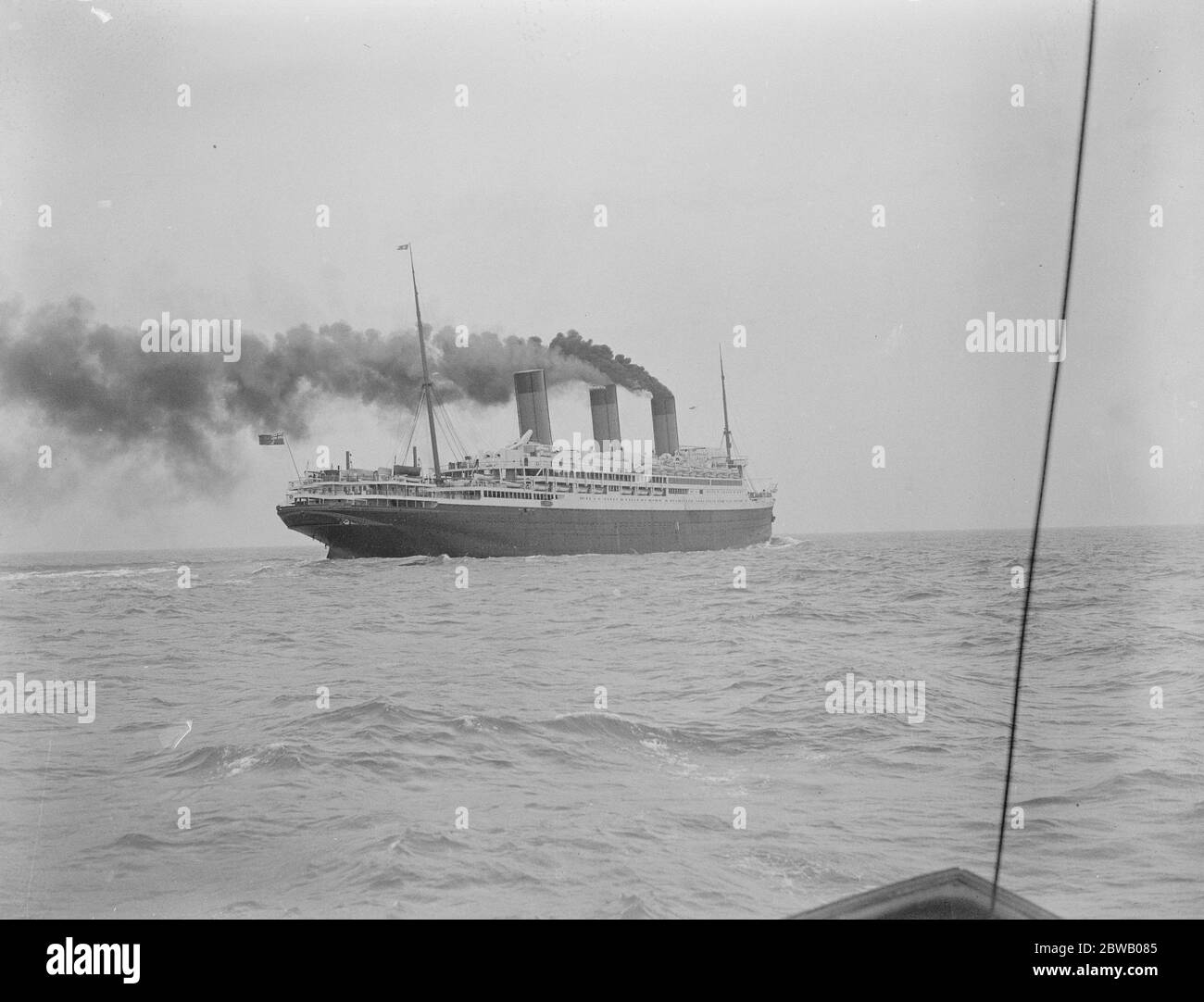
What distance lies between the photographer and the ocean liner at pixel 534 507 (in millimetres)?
9828

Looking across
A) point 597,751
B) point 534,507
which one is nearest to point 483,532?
point 534,507

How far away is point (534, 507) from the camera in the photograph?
10.4m

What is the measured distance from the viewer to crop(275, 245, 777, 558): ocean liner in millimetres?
9828

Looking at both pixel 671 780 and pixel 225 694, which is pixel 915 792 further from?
pixel 225 694

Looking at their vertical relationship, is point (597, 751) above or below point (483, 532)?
below

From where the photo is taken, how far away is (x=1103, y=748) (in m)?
3.83

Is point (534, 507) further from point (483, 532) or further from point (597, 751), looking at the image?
point (597, 751)

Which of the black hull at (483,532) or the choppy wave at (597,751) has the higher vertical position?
the black hull at (483,532)

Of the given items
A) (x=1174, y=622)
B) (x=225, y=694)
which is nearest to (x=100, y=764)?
(x=225, y=694)

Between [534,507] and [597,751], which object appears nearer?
[597,751]

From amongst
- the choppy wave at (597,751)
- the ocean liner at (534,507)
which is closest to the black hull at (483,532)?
the ocean liner at (534,507)

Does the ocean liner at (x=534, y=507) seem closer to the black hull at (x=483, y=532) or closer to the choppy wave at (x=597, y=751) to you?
the black hull at (x=483, y=532)

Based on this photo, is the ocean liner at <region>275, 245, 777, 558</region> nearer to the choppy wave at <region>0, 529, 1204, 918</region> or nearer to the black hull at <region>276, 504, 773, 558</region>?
the black hull at <region>276, 504, 773, 558</region>
